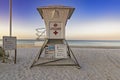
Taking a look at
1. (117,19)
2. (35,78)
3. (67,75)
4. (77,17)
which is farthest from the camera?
(77,17)

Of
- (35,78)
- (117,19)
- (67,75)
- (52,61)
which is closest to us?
(35,78)

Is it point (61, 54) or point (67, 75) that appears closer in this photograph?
point (67, 75)

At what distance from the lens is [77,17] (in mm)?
18609

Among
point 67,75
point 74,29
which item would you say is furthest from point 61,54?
point 74,29

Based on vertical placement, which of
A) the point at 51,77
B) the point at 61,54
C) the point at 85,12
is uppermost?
the point at 85,12

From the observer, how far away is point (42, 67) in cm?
513

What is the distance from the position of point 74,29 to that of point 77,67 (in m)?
14.1

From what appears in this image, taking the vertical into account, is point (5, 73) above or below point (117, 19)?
below

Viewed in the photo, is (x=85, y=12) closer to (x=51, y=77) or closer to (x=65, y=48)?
(x=65, y=48)

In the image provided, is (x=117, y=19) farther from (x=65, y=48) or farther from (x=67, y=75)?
(x=67, y=75)

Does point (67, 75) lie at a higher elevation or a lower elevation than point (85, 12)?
lower

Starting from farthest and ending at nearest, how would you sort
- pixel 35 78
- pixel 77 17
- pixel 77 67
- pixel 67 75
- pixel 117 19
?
pixel 77 17
pixel 117 19
pixel 77 67
pixel 67 75
pixel 35 78

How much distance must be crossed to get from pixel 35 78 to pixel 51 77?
0.33 m

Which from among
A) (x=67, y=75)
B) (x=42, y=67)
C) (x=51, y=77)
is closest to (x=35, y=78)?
(x=51, y=77)
